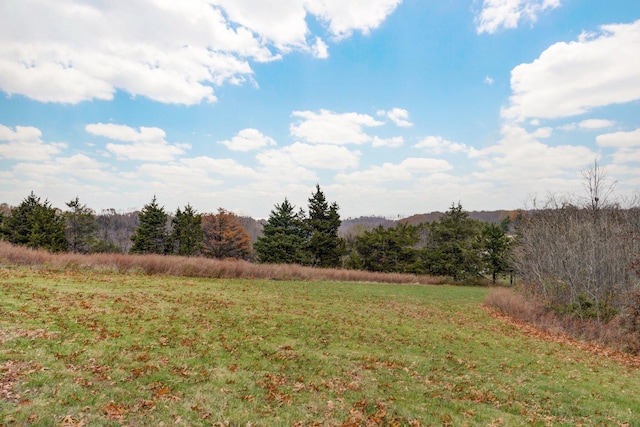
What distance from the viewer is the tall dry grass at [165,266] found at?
68.7ft

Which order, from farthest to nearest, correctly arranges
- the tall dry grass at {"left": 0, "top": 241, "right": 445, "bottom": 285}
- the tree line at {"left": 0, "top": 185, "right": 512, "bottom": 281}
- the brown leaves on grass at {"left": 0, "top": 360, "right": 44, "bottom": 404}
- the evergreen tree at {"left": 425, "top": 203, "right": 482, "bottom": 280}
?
the evergreen tree at {"left": 425, "top": 203, "right": 482, "bottom": 280}
the tree line at {"left": 0, "top": 185, "right": 512, "bottom": 281}
the tall dry grass at {"left": 0, "top": 241, "right": 445, "bottom": 285}
the brown leaves on grass at {"left": 0, "top": 360, "right": 44, "bottom": 404}

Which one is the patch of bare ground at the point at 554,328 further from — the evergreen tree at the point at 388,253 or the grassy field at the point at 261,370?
the evergreen tree at the point at 388,253

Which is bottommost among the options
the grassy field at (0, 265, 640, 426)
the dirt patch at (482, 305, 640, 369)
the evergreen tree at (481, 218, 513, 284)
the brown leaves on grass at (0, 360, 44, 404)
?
the dirt patch at (482, 305, 640, 369)

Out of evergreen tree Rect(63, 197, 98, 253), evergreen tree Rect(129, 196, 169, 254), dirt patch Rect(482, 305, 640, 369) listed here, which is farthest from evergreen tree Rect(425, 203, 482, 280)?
evergreen tree Rect(63, 197, 98, 253)

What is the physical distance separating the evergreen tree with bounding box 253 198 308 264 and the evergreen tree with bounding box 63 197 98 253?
21.8 meters

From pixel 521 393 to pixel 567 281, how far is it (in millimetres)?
18940

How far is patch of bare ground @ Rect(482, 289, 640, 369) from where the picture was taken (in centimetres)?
1590

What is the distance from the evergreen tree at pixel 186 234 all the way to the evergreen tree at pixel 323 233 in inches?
673

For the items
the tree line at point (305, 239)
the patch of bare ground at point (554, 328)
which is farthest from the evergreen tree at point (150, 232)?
the patch of bare ground at point (554, 328)

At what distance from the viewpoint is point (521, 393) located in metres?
8.90

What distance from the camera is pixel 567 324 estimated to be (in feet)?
67.4

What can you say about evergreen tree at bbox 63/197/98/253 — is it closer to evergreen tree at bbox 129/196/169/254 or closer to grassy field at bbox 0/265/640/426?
evergreen tree at bbox 129/196/169/254

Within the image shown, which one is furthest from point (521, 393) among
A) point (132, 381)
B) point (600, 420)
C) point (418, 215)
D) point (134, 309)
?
point (418, 215)

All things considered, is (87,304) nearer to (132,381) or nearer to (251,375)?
(132,381)
